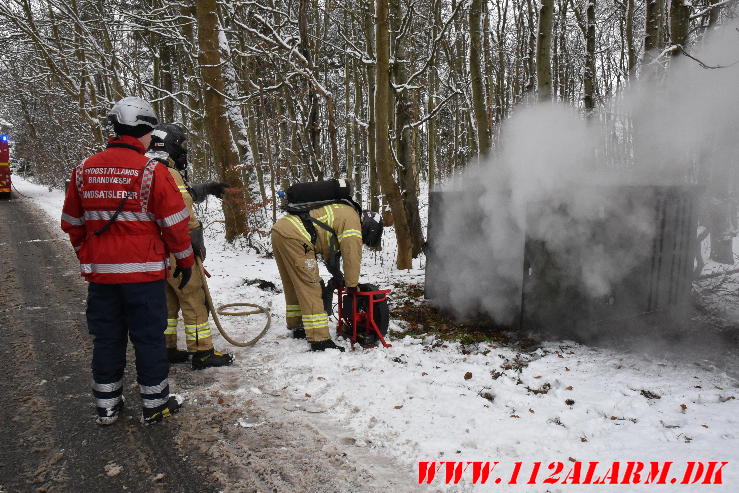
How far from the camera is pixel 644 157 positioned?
18.5 feet

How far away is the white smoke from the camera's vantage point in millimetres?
4266

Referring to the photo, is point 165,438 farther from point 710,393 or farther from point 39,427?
point 710,393

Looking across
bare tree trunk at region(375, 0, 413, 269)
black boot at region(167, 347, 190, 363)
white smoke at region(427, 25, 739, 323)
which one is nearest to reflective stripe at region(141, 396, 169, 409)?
black boot at region(167, 347, 190, 363)

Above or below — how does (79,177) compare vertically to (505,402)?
above

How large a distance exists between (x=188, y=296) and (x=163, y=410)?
1.15m

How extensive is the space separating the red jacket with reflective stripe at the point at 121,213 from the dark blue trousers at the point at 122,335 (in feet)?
0.40

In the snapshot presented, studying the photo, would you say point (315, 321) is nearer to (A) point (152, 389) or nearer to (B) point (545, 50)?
(A) point (152, 389)

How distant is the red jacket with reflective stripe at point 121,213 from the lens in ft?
9.08

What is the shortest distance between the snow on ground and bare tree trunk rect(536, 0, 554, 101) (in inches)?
144

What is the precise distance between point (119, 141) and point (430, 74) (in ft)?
54.5

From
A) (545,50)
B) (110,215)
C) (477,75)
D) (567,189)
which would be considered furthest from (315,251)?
(477,75)

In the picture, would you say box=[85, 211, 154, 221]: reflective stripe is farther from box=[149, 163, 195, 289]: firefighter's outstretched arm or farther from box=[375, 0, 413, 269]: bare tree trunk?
box=[375, 0, 413, 269]: bare tree trunk

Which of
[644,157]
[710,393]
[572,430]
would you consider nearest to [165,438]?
[572,430]

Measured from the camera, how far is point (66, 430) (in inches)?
112
